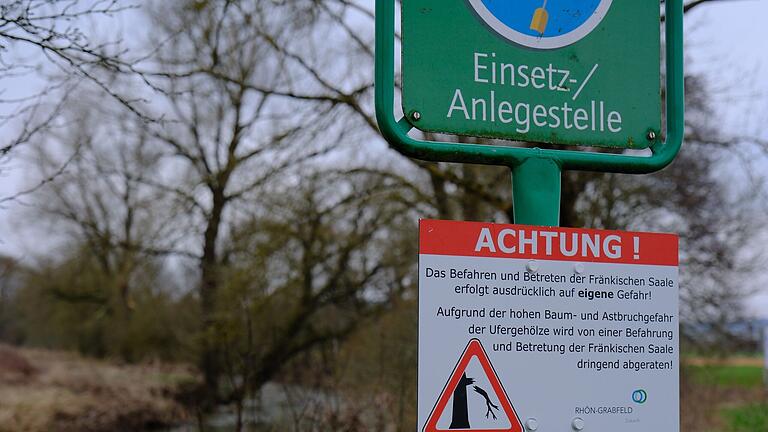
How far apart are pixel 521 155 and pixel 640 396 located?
76cm

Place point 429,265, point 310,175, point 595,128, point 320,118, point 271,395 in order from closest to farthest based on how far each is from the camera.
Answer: point 429,265 < point 595,128 < point 320,118 < point 310,175 < point 271,395

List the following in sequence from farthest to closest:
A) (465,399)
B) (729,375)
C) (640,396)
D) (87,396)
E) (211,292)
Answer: (729,375) → (87,396) → (211,292) → (640,396) → (465,399)

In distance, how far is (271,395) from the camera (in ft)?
50.8

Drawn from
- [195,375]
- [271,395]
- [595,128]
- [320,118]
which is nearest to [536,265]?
[595,128]

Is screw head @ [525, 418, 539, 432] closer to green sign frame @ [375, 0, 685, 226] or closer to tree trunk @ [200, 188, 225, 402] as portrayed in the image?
green sign frame @ [375, 0, 685, 226]

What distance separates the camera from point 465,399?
2.42 metres

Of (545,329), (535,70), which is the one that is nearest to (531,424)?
(545,329)

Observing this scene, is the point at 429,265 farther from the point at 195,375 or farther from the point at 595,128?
the point at 195,375

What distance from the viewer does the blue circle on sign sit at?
2754 millimetres

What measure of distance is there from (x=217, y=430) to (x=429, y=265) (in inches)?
553

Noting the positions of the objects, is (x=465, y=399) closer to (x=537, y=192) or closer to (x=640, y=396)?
(x=640, y=396)

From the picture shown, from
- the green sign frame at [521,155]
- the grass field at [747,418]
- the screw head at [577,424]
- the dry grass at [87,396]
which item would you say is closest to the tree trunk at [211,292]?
the dry grass at [87,396]

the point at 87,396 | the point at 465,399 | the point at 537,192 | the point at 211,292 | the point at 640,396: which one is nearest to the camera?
the point at 465,399

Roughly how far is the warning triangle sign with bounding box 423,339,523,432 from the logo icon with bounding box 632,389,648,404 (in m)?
0.34
